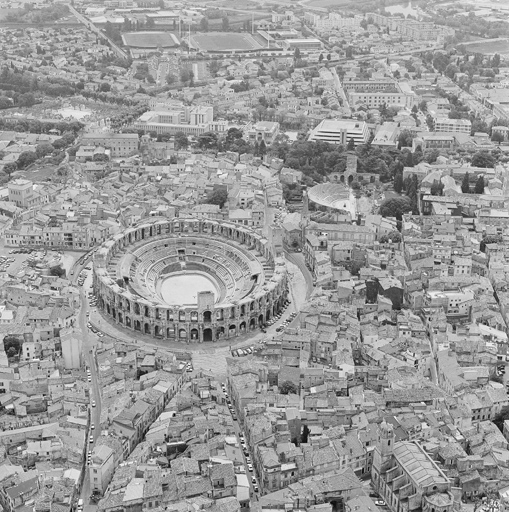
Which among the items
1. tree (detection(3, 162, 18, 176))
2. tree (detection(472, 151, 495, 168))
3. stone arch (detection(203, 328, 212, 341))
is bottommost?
stone arch (detection(203, 328, 212, 341))

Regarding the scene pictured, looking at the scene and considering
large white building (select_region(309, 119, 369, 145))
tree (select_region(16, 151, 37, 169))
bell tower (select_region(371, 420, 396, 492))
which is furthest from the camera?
large white building (select_region(309, 119, 369, 145))

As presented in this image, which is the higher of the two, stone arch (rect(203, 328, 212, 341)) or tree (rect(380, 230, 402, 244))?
tree (rect(380, 230, 402, 244))

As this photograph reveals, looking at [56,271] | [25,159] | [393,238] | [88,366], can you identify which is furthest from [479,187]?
[25,159]

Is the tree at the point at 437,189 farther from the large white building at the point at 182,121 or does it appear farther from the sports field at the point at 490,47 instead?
the sports field at the point at 490,47

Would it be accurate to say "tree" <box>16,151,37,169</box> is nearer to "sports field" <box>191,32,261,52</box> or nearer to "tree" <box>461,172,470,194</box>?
"tree" <box>461,172,470,194</box>

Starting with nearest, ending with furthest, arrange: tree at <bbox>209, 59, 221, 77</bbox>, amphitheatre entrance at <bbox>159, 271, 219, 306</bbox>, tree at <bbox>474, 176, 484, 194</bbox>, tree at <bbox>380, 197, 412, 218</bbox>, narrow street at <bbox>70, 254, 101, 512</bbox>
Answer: narrow street at <bbox>70, 254, 101, 512</bbox> → amphitheatre entrance at <bbox>159, 271, 219, 306</bbox> → tree at <bbox>380, 197, 412, 218</bbox> → tree at <bbox>474, 176, 484, 194</bbox> → tree at <bbox>209, 59, 221, 77</bbox>

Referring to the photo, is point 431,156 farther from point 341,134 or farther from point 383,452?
point 383,452

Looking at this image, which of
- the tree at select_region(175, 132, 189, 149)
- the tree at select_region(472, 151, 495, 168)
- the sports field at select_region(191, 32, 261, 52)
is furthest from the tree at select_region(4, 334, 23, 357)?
the sports field at select_region(191, 32, 261, 52)

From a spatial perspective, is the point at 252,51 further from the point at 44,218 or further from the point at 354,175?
the point at 44,218

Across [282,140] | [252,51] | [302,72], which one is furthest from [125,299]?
[252,51]
